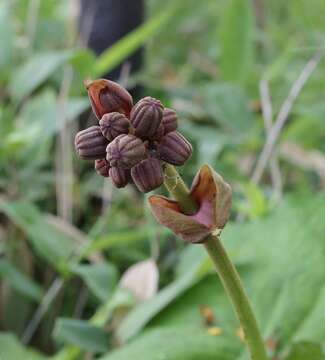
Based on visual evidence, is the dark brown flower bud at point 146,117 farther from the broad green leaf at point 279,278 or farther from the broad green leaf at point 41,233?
the broad green leaf at point 41,233

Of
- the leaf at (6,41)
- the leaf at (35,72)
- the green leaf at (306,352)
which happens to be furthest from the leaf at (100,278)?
the leaf at (6,41)

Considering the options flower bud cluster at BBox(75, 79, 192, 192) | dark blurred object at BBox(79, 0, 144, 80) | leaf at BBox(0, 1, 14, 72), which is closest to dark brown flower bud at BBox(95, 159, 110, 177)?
flower bud cluster at BBox(75, 79, 192, 192)

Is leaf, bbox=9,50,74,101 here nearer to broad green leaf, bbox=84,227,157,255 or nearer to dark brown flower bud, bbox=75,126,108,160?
broad green leaf, bbox=84,227,157,255

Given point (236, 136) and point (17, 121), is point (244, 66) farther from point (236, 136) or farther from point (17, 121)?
point (17, 121)

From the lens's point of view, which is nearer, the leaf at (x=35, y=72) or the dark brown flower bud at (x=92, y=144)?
the dark brown flower bud at (x=92, y=144)

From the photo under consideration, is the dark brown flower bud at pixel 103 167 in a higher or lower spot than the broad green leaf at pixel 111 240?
higher

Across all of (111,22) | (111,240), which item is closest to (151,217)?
(111,240)
